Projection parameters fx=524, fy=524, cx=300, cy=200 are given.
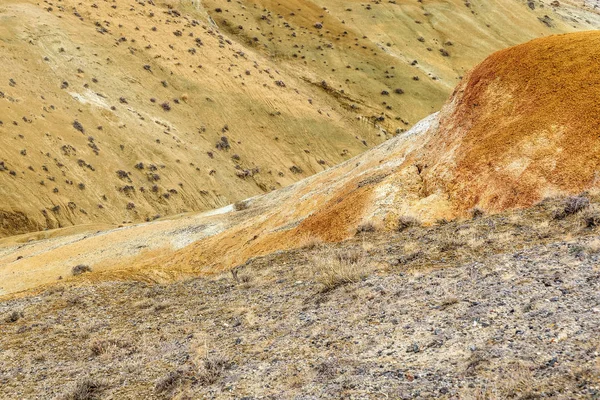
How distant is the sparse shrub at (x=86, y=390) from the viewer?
27.8 ft

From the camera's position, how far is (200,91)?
58.1 m

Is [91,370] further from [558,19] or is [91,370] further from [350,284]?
[558,19]

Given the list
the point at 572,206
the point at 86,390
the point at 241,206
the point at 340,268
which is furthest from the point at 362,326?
the point at 241,206

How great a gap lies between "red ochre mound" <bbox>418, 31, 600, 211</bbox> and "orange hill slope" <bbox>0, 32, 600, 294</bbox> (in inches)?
1.5

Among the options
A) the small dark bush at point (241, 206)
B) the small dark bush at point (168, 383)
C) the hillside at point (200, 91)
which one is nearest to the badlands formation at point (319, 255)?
the small dark bush at point (168, 383)

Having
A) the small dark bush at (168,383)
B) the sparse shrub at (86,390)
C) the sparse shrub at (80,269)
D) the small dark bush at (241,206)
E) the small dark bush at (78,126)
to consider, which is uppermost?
the small dark bush at (168,383)

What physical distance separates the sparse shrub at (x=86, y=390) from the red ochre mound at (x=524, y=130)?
11.0 metres

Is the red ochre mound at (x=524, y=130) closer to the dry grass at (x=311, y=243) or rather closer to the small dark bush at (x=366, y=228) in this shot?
the small dark bush at (x=366, y=228)

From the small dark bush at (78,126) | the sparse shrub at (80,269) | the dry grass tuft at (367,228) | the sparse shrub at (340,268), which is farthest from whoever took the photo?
the small dark bush at (78,126)

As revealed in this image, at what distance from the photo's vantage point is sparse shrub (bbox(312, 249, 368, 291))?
11.1 m

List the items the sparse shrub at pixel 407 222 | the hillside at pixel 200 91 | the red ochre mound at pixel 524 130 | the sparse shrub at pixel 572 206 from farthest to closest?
the hillside at pixel 200 91 → the sparse shrub at pixel 407 222 → the red ochre mound at pixel 524 130 → the sparse shrub at pixel 572 206

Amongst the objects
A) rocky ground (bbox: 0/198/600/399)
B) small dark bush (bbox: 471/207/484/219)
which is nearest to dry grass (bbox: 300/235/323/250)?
rocky ground (bbox: 0/198/600/399)

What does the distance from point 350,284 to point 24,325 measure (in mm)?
8186

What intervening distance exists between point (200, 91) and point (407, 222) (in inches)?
1835
